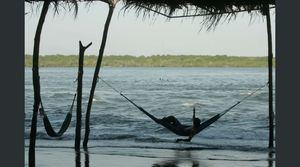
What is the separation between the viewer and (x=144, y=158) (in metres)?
9.08

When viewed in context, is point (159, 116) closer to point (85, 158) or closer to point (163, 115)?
point (163, 115)

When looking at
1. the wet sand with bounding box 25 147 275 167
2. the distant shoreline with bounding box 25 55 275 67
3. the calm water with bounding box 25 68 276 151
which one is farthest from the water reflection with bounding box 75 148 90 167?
the distant shoreline with bounding box 25 55 275 67

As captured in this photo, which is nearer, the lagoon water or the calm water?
the lagoon water

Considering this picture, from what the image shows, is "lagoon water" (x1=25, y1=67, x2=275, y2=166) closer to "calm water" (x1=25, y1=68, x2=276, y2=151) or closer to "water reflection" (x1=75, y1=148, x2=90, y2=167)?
"calm water" (x1=25, y1=68, x2=276, y2=151)

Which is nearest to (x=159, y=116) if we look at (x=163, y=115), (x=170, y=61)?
(x=163, y=115)

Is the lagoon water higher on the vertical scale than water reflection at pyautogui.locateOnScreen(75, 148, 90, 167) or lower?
lower

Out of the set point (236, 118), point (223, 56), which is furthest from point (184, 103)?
point (223, 56)

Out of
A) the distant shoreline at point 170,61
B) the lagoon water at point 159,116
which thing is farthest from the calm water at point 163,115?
the distant shoreline at point 170,61

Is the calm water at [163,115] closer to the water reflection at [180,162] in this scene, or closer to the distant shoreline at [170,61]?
the water reflection at [180,162]

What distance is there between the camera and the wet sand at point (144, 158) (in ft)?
26.8

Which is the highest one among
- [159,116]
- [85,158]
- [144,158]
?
[85,158]

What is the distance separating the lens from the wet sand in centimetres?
817

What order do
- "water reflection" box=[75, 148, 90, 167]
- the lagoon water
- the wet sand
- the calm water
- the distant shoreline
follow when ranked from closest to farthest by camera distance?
"water reflection" box=[75, 148, 90, 167]
the wet sand
the lagoon water
the calm water
the distant shoreline

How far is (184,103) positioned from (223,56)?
156ft
